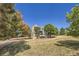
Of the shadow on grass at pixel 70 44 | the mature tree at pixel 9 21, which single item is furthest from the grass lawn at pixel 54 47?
the mature tree at pixel 9 21

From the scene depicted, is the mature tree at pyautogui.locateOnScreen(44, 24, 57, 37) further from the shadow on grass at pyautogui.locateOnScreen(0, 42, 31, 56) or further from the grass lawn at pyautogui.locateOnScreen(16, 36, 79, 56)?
the shadow on grass at pyautogui.locateOnScreen(0, 42, 31, 56)

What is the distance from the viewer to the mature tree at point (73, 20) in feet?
7.44

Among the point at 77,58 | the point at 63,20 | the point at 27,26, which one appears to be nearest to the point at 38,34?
the point at 27,26

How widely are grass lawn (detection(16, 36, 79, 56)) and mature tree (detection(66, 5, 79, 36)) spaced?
0.07 m

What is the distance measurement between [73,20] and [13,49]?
2.23 ft

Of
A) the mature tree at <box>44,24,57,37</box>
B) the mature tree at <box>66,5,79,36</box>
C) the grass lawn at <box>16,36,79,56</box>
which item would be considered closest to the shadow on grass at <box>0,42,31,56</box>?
the grass lawn at <box>16,36,79,56</box>

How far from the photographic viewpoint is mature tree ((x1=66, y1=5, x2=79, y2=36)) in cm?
227

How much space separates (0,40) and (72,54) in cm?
74

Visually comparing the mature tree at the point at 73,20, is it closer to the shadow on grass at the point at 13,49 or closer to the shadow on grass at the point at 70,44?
the shadow on grass at the point at 70,44

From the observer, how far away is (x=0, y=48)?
2303 millimetres

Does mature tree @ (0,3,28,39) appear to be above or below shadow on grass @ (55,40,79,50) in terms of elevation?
above

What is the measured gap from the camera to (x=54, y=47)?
228cm

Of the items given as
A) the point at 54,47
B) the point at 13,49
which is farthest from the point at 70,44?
the point at 13,49

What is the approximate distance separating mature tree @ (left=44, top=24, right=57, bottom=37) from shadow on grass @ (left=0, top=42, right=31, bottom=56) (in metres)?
0.24
